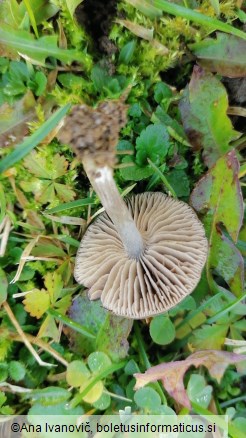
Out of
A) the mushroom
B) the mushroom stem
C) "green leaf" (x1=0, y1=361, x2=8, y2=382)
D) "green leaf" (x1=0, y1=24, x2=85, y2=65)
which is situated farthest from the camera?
"green leaf" (x1=0, y1=361, x2=8, y2=382)

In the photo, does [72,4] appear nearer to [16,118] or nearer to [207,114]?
[16,118]

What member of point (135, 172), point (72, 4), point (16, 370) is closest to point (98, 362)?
point (16, 370)

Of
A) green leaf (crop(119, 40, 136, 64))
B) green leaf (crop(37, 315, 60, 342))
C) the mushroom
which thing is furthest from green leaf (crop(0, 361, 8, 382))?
green leaf (crop(119, 40, 136, 64))

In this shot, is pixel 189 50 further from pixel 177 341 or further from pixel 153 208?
pixel 177 341

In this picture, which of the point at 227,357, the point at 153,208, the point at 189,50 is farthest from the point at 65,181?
the point at 227,357

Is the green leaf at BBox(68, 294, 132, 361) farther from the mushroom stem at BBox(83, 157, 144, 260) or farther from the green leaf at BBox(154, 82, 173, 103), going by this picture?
the green leaf at BBox(154, 82, 173, 103)

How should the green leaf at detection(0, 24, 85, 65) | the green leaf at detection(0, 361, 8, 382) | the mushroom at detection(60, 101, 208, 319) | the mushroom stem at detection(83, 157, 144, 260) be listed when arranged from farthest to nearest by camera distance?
the green leaf at detection(0, 361, 8, 382) < the green leaf at detection(0, 24, 85, 65) < the mushroom at detection(60, 101, 208, 319) < the mushroom stem at detection(83, 157, 144, 260)
